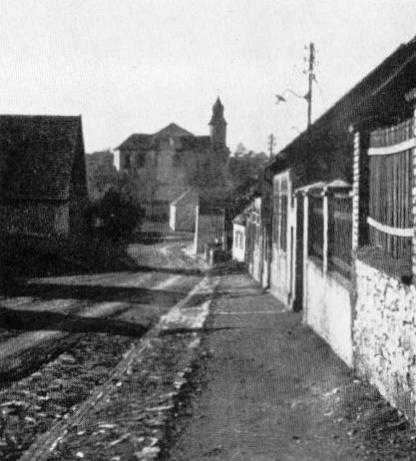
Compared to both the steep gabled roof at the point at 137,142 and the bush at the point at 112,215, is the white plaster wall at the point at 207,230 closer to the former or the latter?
the bush at the point at 112,215

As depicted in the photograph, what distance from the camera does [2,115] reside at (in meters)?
40.9

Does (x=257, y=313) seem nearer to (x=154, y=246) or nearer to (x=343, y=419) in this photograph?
(x=343, y=419)

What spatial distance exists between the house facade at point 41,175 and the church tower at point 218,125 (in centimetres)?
6516

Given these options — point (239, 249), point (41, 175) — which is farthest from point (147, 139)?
point (41, 175)

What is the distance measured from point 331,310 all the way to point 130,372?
356 cm

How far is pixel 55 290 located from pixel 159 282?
6.31 m

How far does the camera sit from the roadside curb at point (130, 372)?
7207 mm

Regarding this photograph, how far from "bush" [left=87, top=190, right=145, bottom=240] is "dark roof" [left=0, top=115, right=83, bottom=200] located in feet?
12.7

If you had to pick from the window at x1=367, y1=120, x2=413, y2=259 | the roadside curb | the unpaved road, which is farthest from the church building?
the window at x1=367, y1=120, x2=413, y2=259

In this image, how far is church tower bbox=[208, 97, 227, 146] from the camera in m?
104

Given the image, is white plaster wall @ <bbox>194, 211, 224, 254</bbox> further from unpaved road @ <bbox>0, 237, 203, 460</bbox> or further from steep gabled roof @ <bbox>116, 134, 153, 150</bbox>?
steep gabled roof @ <bbox>116, 134, 153, 150</bbox>

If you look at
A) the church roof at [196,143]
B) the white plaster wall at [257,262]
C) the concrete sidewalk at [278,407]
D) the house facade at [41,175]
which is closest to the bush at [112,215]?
the house facade at [41,175]

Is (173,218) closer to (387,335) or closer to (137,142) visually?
(137,142)

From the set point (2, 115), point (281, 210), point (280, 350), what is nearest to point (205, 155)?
point (2, 115)
